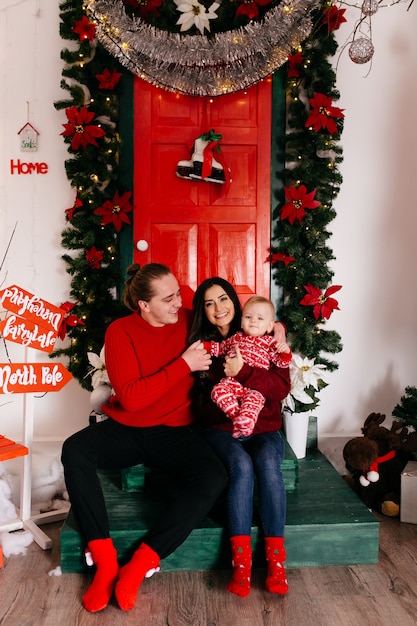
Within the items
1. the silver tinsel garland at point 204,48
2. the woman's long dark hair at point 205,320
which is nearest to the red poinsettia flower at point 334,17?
the silver tinsel garland at point 204,48

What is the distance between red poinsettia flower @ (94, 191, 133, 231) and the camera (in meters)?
3.29

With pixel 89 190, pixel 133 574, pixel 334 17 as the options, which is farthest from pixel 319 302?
pixel 133 574

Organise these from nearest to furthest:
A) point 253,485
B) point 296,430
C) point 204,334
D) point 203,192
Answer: point 253,485 < point 204,334 < point 296,430 < point 203,192

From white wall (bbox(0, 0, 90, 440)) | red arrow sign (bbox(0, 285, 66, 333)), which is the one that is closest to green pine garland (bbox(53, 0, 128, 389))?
white wall (bbox(0, 0, 90, 440))

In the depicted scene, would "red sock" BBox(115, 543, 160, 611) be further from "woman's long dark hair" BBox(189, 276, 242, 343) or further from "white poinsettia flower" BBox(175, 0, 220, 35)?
"white poinsettia flower" BBox(175, 0, 220, 35)

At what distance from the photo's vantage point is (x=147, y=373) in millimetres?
2486

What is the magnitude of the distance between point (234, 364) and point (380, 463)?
1074 millimetres

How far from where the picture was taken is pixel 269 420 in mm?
2492

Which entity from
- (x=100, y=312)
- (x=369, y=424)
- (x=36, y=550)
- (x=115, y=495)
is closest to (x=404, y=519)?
(x=369, y=424)

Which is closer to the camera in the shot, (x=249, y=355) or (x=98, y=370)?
(x=249, y=355)

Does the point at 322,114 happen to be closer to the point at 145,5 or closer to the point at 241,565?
the point at 145,5

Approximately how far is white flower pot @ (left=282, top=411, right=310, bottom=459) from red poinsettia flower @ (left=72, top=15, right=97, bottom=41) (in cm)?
226

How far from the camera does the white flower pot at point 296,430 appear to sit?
3.06 metres

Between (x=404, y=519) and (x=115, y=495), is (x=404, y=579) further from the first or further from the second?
(x=115, y=495)
